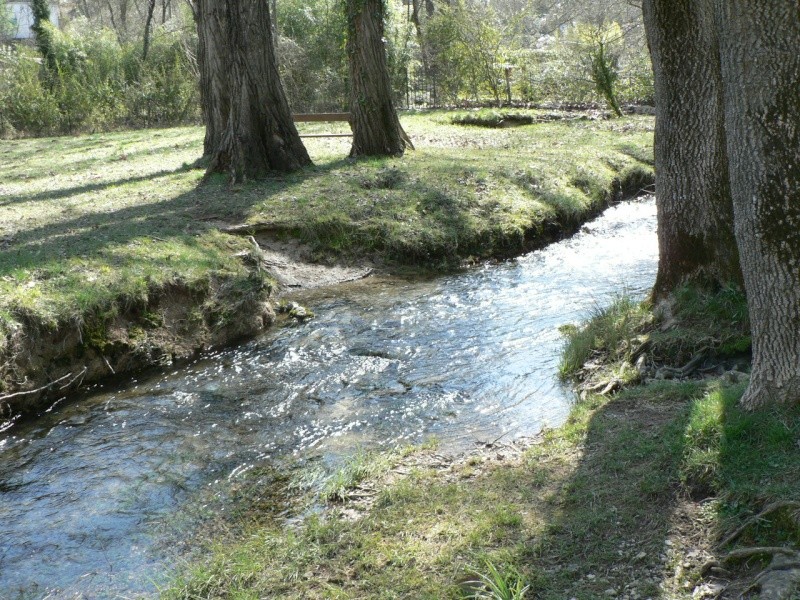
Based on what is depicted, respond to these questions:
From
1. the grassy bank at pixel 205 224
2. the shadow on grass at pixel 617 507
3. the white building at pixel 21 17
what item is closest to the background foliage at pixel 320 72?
the grassy bank at pixel 205 224

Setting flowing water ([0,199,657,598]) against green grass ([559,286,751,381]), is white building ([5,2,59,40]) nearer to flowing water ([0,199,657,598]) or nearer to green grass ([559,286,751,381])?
flowing water ([0,199,657,598])

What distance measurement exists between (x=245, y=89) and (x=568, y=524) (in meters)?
10.6

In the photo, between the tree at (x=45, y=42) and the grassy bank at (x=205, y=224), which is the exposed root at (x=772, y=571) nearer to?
the grassy bank at (x=205, y=224)

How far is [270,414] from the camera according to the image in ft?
21.8

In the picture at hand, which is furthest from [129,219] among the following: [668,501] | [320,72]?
[320,72]

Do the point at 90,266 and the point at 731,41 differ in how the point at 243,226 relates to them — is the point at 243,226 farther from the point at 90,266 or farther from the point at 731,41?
the point at 731,41

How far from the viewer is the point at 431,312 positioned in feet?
29.8

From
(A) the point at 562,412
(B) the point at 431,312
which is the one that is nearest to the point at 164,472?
(A) the point at 562,412

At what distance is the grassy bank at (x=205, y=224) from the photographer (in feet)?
24.8

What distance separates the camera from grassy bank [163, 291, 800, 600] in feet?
12.4

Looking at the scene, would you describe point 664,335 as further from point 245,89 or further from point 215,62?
point 215,62

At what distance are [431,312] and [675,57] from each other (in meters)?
3.74

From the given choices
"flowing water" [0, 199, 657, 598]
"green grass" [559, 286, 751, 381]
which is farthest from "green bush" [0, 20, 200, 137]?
"green grass" [559, 286, 751, 381]

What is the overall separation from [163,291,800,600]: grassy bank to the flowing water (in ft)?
2.24
